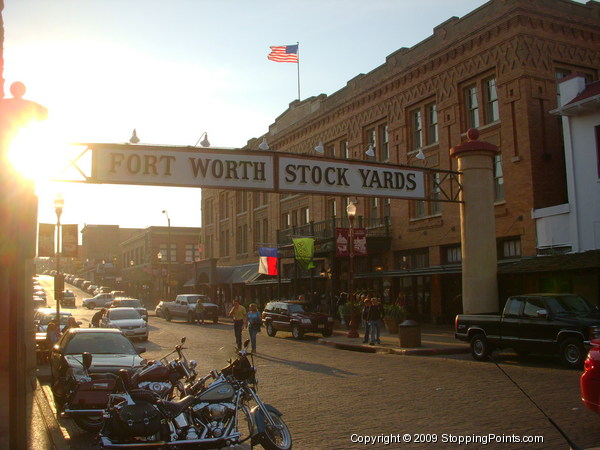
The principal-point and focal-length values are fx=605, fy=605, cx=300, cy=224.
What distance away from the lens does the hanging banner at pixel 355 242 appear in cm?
2773

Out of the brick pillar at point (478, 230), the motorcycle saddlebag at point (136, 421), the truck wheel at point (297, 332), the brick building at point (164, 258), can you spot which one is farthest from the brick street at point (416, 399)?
the brick building at point (164, 258)

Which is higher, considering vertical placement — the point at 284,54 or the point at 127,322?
the point at 284,54

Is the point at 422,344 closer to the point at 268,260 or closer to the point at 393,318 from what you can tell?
the point at 393,318

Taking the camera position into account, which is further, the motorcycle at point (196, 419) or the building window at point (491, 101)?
the building window at point (491, 101)

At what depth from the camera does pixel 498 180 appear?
25.8 metres

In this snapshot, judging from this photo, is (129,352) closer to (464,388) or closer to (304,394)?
(304,394)

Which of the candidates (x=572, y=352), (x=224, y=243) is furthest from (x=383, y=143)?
(x=224, y=243)

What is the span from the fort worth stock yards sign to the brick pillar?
232 centimetres

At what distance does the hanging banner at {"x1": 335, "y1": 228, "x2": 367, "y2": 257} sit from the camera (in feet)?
91.0

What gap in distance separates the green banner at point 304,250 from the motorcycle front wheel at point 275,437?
82.9 ft

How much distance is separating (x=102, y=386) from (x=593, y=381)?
7.03 metres

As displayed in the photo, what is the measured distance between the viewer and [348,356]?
1939 centimetres

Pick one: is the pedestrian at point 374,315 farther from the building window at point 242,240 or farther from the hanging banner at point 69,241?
the building window at point 242,240

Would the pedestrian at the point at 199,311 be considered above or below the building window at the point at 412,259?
below
